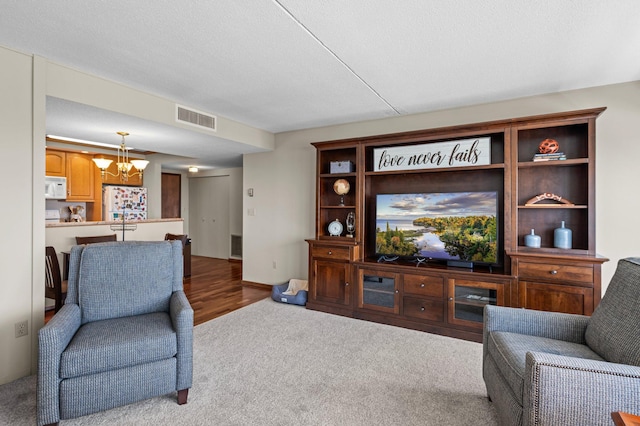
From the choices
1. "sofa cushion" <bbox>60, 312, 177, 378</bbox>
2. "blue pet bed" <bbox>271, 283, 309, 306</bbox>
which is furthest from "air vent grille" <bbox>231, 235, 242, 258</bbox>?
"sofa cushion" <bbox>60, 312, 177, 378</bbox>

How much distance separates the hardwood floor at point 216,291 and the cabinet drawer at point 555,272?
3.22 m

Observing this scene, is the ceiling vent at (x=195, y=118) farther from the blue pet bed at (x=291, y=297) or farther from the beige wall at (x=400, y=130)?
the blue pet bed at (x=291, y=297)

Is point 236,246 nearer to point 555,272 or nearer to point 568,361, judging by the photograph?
point 555,272

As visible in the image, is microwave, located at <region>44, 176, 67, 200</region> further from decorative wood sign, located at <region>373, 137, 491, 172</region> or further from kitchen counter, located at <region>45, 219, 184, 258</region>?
decorative wood sign, located at <region>373, 137, 491, 172</region>

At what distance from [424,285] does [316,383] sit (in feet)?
5.21

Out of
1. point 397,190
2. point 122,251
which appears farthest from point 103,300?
point 397,190

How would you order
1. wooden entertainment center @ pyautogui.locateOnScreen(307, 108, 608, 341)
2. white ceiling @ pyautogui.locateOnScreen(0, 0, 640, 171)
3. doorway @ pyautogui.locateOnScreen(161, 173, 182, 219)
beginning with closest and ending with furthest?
white ceiling @ pyautogui.locateOnScreen(0, 0, 640, 171) < wooden entertainment center @ pyautogui.locateOnScreen(307, 108, 608, 341) < doorway @ pyautogui.locateOnScreen(161, 173, 182, 219)

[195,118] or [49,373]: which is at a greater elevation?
[195,118]

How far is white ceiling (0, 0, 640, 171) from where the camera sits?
1802 millimetres

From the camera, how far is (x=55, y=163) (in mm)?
5555

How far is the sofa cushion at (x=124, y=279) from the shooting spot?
2203 millimetres

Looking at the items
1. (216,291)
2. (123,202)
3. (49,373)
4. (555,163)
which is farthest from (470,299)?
(123,202)

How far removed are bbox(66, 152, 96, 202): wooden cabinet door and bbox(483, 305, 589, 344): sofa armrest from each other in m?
6.87

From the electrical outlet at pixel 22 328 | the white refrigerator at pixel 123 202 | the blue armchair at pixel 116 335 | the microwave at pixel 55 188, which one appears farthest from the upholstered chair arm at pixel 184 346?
the microwave at pixel 55 188
